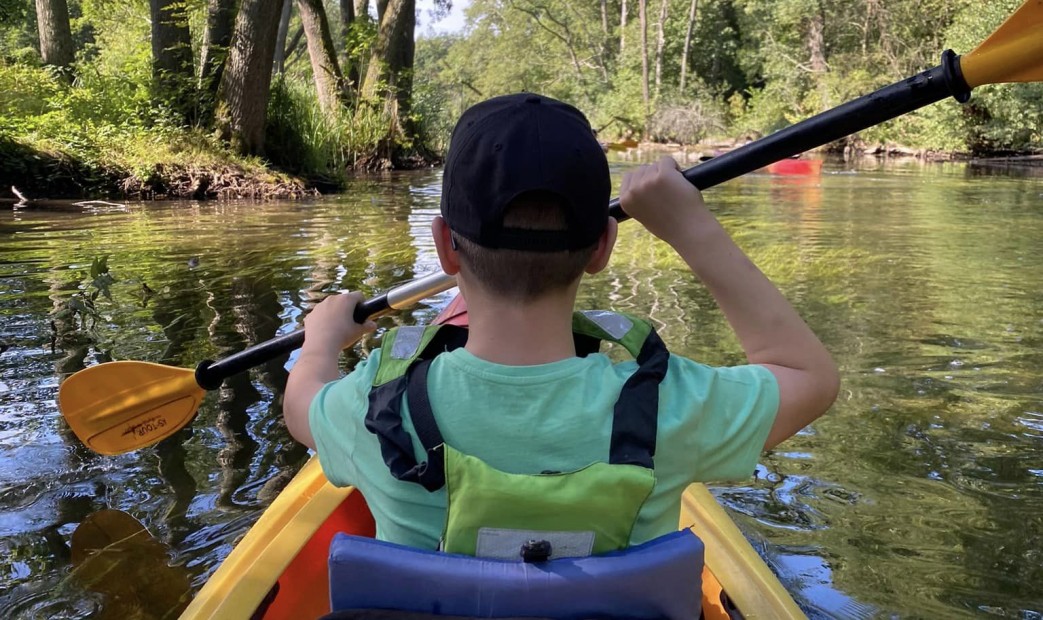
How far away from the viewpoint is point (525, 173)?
1.10 m

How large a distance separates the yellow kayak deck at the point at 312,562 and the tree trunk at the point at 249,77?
886cm

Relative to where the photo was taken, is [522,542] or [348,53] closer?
[522,542]

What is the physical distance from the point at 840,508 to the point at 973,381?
56.4 inches

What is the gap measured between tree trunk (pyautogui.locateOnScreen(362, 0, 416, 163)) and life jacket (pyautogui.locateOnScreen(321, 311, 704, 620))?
1432 centimetres

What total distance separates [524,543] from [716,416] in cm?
29

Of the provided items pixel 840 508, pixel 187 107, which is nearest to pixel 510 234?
pixel 840 508

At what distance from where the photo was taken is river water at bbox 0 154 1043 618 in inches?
95.1

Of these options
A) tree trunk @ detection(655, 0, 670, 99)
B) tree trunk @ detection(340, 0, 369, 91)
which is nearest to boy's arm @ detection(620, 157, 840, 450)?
tree trunk @ detection(340, 0, 369, 91)

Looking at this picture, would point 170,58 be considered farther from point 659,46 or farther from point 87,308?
point 659,46

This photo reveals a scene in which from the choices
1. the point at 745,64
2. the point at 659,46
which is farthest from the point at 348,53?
the point at 745,64

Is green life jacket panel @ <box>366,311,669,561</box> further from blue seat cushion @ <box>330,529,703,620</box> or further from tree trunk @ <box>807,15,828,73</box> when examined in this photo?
tree trunk @ <box>807,15,828,73</box>

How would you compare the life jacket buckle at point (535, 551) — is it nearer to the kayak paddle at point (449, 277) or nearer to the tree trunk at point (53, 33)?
the kayak paddle at point (449, 277)

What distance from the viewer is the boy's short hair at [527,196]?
111 cm

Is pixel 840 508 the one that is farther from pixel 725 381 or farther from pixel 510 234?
pixel 510 234
